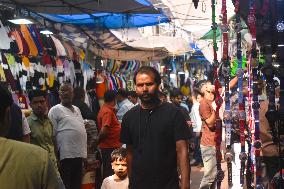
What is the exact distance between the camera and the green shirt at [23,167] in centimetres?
237

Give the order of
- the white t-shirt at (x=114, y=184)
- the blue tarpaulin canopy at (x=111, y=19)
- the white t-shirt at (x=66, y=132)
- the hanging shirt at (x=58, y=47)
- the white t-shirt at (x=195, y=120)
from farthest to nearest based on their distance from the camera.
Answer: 1. the white t-shirt at (x=195, y=120)
2. the blue tarpaulin canopy at (x=111, y=19)
3. the hanging shirt at (x=58, y=47)
4. the white t-shirt at (x=66, y=132)
5. the white t-shirt at (x=114, y=184)

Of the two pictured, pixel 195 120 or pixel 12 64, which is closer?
pixel 12 64

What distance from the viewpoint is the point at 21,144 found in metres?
2.42

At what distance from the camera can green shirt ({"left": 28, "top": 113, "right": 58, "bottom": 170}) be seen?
6.08 m

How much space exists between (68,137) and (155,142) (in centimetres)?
265

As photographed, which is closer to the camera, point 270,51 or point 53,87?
point 270,51

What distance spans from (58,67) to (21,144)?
23.8ft

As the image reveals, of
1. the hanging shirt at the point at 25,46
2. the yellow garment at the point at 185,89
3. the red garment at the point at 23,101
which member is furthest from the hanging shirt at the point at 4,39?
the yellow garment at the point at 185,89

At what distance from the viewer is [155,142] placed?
4.24 m

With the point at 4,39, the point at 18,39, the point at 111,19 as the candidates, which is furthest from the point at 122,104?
the point at 4,39

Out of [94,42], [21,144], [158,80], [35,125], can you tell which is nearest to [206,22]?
[94,42]

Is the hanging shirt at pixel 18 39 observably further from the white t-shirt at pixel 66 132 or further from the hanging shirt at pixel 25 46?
the white t-shirt at pixel 66 132

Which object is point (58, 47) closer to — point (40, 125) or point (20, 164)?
point (40, 125)

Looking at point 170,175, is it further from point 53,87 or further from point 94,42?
point 94,42
